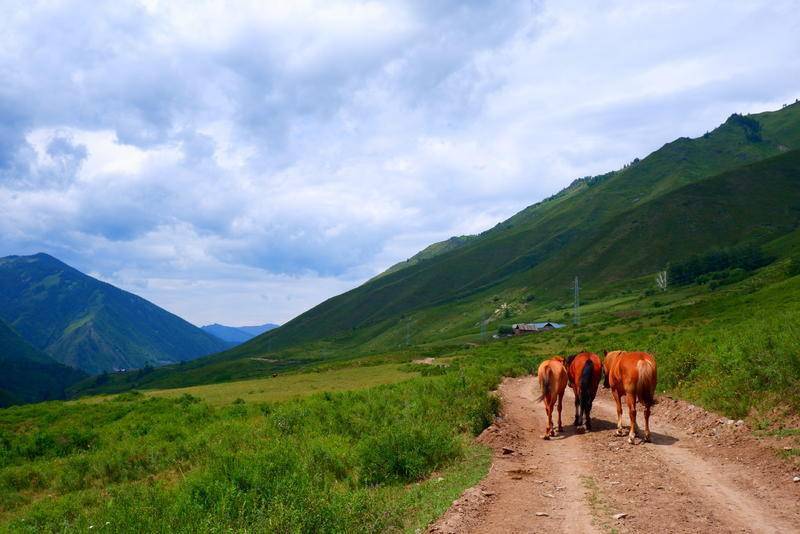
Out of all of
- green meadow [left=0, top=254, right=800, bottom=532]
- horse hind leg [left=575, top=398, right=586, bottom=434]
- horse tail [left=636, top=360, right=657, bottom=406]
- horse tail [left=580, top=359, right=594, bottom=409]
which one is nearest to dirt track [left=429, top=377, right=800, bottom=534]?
horse hind leg [left=575, top=398, right=586, bottom=434]

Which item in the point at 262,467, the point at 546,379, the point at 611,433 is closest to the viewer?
the point at 262,467

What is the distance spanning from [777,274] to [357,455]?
109334 millimetres

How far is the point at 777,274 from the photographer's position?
313 ft

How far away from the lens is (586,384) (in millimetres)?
16438

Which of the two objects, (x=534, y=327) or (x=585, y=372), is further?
(x=534, y=327)

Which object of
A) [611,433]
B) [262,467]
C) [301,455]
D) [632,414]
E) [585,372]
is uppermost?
[585,372]

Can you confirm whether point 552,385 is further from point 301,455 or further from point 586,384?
point 301,455

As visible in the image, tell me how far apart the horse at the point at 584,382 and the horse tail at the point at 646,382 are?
78.4 inches

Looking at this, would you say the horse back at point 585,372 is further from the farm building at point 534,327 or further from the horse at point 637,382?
the farm building at point 534,327

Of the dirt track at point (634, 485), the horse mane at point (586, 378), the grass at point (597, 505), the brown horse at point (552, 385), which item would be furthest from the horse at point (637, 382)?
the grass at point (597, 505)

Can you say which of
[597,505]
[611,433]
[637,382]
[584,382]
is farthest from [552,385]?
[597,505]

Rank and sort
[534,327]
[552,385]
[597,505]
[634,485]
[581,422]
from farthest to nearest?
1. [534,327]
2. [581,422]
3. [552,385]
4. [634,485]
5. [597,505]

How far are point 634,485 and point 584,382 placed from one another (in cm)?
634

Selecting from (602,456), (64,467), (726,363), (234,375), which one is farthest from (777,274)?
(234,375)
